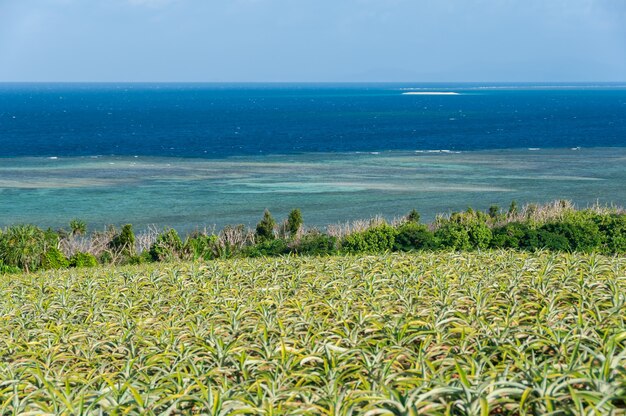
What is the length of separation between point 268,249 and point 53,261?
6.98m

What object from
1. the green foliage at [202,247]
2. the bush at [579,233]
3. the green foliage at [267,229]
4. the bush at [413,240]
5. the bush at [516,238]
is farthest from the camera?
the green foliage at [267,229]

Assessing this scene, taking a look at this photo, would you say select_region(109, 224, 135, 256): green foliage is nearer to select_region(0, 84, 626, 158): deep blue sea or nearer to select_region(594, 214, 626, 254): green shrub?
select_region(594, 214, 626, 254): green shrub

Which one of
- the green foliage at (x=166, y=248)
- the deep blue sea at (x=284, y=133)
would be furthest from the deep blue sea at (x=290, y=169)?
the green foliage at (x=166, y=248)

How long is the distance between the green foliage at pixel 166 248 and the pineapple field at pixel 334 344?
1547 centimetres

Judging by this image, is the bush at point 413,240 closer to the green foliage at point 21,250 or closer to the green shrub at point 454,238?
the green shrub at point 454,238

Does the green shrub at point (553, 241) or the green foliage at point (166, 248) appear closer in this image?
the green shrub at point (553, 241)

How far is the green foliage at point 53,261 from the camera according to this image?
2514cm

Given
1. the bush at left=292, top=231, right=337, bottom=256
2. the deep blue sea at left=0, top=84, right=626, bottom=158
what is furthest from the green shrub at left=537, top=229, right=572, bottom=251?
the deep blue sea at left=0, top=84, right=626, bottom=158

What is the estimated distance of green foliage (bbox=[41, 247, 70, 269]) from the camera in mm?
25141

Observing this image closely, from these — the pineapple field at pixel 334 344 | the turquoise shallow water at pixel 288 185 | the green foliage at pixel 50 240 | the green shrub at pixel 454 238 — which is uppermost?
the pineapple field at pixel 334 344

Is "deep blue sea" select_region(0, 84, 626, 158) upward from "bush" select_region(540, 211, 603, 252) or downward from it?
downward

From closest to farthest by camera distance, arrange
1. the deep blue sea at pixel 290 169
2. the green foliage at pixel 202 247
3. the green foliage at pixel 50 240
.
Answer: the green foliage at pixel 50 240 < the green foliage at pixel 202 247 < the deep blue sea at pixel 290 169

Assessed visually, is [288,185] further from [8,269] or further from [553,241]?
[553,241]

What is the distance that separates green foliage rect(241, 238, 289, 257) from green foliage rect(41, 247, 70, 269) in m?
5.80
